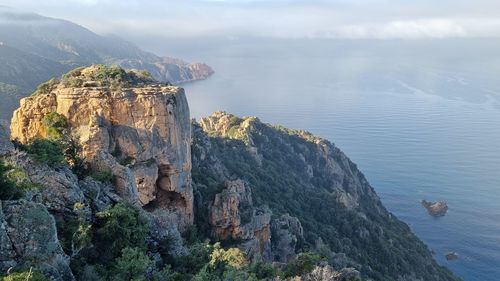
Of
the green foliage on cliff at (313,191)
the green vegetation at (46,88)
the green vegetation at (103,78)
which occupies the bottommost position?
the green foliage on cliff at (313,191)

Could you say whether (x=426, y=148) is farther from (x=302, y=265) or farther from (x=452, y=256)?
(x=302, y=265)

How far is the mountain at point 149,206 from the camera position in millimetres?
16500

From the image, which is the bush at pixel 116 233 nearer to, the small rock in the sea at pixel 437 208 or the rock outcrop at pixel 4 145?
the rock outcrop at pixel 4 145

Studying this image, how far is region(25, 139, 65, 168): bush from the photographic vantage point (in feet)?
64.7

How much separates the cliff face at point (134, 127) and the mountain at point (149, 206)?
7 cm

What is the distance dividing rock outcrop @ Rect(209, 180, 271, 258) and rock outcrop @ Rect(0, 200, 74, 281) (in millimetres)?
23228

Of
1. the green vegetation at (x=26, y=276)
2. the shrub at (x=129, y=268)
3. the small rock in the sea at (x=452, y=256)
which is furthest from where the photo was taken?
the small rock in the sea at (x=452, y=256)

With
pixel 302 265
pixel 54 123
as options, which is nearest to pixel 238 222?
pixel 54 123

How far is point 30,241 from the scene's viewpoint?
1354 centimetres

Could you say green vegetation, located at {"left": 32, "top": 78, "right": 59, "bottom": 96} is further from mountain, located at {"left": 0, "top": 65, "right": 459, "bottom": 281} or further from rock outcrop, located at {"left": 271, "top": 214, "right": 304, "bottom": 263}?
rock outcrop, located at {"left": 271, "top": 214, "right": 304, "bottom": 263}

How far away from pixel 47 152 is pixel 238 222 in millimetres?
19620

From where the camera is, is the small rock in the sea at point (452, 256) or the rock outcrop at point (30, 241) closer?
the rock outcrop at point (30, 241)

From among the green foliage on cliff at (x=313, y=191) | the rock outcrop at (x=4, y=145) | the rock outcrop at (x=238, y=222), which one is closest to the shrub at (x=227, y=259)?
the rock outcrop at (x=4, y=145)

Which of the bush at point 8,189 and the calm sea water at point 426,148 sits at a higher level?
the bush at point 8,189
